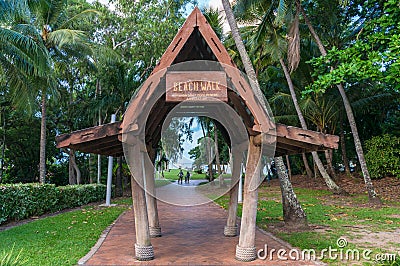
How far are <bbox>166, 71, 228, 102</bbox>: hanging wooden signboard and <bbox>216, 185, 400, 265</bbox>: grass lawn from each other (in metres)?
3.60

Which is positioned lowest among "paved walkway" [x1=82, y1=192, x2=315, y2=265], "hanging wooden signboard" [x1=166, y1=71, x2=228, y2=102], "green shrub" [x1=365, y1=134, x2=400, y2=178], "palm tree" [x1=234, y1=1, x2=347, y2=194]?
"paved walkway" [x1=82, y1=192, x2=315, y2=265]

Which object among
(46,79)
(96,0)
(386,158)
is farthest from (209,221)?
(96,0)

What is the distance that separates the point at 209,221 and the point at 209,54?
561 cm

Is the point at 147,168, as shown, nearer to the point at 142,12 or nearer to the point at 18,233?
the point at 18,233

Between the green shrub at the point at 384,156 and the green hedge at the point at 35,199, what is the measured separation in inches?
602

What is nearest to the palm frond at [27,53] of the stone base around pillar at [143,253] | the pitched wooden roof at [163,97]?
the pitched wooden roof at [163,97]

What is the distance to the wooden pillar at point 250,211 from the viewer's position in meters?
5.95

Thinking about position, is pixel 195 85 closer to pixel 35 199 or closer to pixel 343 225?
pixel 343 225

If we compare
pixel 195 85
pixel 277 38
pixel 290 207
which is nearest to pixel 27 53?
pixel 195 85

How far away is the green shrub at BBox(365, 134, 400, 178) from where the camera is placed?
1813 cm

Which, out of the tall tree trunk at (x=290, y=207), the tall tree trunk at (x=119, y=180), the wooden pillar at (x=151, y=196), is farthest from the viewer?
the tall tree trunk at (x=119, y=180)

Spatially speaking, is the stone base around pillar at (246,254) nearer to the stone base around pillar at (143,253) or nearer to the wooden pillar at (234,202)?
the stone base around pillar at (143,253)

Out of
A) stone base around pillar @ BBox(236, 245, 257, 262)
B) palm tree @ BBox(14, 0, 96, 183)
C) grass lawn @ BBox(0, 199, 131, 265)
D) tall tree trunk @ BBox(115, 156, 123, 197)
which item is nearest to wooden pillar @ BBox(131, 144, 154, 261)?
grass lawn @ BBox(0, 199, 131, 265)

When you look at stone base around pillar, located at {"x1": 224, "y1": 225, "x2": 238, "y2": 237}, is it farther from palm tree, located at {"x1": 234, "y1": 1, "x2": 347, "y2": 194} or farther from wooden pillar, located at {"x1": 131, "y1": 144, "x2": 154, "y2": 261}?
palm tree, located at {"x1": 234, "y1": 1, "x2": 347, "y2": 194}
